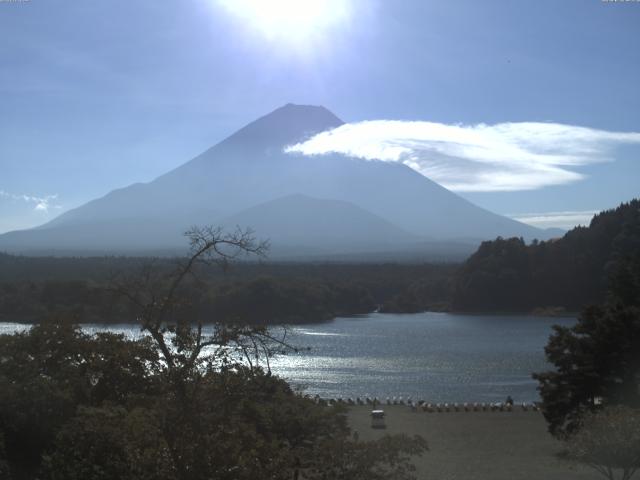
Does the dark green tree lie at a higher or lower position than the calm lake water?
higher

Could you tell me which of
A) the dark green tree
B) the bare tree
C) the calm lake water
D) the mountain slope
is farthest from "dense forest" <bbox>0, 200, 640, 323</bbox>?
the mountain slope

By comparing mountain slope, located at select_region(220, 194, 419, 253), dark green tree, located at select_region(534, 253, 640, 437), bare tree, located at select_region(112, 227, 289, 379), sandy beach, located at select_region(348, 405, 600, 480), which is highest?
mountain slope, located at select_region(220, 194, 419, 253)

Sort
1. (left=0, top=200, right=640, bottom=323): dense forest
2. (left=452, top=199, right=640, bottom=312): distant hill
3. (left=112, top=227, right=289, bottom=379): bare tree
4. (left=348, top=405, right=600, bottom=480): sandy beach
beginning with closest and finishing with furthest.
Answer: (left=112, top=227, right=289, bottom=379): bare tree → (left=348, top=405, right=600, bottom=480): sandy beach → (left=0, top=200, right=640, bottom=323): dense forest → (left=452, top=199, right=640, bottom=312): distant hill

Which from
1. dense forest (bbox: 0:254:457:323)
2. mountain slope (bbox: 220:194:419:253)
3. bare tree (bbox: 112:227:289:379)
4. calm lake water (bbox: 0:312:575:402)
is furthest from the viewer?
mountain slope (bbox: 220:194:419:253)

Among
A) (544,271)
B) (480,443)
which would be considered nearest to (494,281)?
(544,271)

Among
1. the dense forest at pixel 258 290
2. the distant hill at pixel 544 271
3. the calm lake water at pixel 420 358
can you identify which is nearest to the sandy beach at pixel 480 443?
the calm lake water at pixel 420 358

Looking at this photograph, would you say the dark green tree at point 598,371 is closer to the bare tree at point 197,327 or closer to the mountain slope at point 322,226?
the bare tree at point 197,327

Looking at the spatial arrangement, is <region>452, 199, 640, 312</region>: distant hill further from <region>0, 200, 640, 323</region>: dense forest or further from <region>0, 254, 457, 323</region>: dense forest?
<region>0, 254, 457, 323</region>: dense forest
